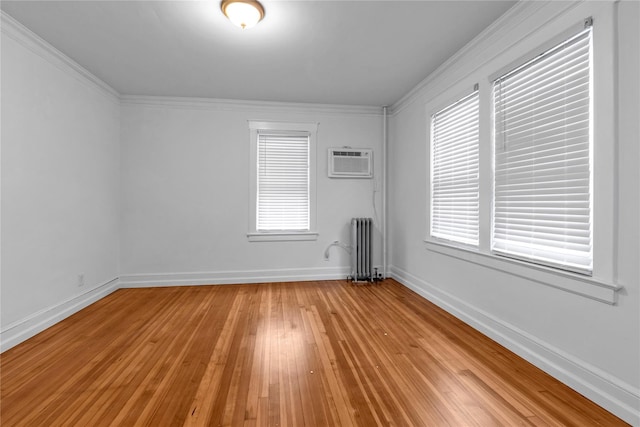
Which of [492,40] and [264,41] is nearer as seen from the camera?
[492,40]

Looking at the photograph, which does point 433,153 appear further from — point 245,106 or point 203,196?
point 203,196

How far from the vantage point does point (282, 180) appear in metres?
4.64

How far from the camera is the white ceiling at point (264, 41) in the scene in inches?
92.8

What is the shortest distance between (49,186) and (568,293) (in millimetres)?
4529

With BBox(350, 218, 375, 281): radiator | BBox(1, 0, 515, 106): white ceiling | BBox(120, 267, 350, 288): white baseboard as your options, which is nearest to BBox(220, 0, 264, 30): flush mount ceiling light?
BBox(1, 0, 515, 106): white ceiling

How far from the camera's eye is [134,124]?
14.1ft

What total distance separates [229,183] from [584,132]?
4066 millimetres

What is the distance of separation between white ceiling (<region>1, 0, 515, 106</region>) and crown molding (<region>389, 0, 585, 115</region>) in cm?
7

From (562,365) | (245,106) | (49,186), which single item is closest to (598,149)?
(562,365)

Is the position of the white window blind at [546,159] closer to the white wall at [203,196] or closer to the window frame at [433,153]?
the window frame at [433,153]

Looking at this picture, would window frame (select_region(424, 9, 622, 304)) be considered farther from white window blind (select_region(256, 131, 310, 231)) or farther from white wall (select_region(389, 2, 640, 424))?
white window blind (select_region(256, 131, 310, 231))

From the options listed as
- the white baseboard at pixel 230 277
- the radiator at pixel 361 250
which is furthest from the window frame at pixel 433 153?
the white baseboard at pixel 230 277

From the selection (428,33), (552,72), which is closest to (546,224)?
(552,72)

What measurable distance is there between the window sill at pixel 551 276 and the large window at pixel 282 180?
2.47 m
